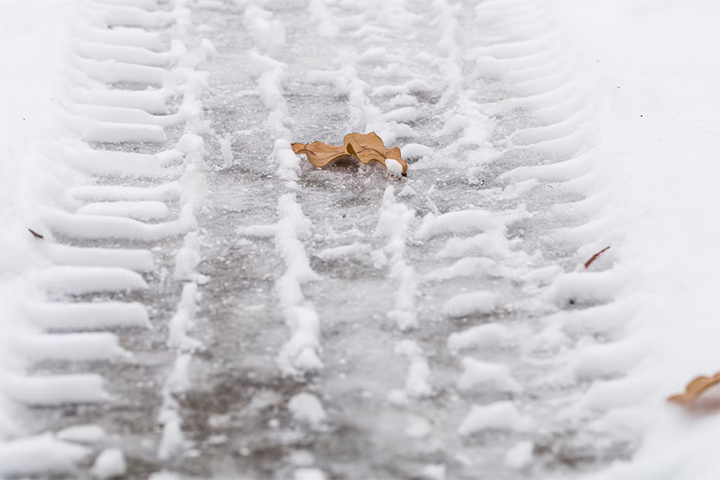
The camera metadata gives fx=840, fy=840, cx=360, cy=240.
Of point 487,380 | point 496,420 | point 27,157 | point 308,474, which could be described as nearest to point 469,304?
point 487,380

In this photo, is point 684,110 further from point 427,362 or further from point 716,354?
point 427,362

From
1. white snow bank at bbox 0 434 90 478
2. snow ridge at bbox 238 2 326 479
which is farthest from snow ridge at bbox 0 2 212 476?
snow ridge at bbox 238 2 326 479

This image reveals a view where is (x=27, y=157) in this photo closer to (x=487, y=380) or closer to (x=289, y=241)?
(x=289, y=241)

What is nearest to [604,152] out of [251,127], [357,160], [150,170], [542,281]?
[542,281]

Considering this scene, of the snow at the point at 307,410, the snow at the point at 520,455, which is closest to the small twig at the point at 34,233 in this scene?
the snow at the point at 307,410

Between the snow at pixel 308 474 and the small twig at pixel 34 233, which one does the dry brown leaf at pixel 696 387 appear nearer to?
the snow at pixel 308 474

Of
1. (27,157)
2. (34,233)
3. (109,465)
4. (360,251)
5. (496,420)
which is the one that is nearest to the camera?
(109,465)

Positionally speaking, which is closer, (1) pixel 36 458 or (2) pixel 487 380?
(1) pixel 36 458
